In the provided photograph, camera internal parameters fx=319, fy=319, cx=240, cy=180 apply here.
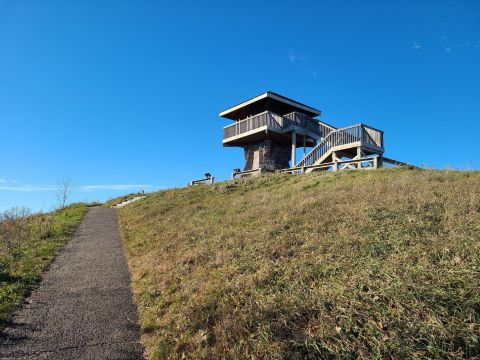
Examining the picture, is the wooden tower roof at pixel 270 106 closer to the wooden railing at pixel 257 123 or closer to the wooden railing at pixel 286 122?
the wooden railing at pixel 257 123

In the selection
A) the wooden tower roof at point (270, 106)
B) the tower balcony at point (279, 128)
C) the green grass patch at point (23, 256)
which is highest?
the wooden tower roof at point (270, 106)

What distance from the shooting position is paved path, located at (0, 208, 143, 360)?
480cm

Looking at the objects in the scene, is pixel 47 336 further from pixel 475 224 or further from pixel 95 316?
pixel 475 224

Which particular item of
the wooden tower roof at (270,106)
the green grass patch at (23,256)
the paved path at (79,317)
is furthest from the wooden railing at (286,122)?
the paved path at (79,317)

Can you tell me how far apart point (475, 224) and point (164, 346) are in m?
5.99

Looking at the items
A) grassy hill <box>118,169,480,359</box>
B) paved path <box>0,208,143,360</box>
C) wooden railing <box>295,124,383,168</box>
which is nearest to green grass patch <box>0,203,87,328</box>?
paved path <box>0,208,143,360</box>

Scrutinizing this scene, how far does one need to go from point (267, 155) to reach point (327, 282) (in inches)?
881

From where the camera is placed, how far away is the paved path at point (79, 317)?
4.80 metres

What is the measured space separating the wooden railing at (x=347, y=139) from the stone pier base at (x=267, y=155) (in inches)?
205

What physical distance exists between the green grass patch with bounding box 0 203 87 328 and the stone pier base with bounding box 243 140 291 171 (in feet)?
50.1

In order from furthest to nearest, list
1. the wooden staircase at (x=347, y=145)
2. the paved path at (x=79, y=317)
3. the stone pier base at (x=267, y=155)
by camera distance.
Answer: the stone pier base at (x=267, y=155) → the wooden staircase at (x=347, y=145) → the paved path at (x=79, y=317)

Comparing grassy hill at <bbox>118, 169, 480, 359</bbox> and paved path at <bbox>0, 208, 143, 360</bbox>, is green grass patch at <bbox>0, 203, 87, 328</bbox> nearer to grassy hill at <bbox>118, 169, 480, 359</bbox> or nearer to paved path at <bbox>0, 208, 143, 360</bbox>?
paved path at <bbox>0, 208, 143, 360</bbox>

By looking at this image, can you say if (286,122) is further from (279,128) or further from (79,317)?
(79,317)

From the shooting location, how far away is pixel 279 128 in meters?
25.0
